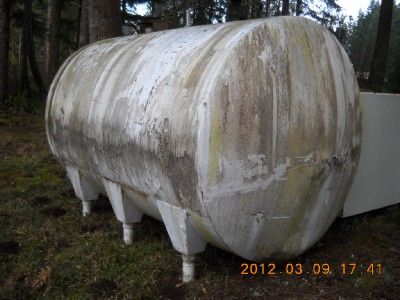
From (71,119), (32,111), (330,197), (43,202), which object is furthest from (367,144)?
(32,111)

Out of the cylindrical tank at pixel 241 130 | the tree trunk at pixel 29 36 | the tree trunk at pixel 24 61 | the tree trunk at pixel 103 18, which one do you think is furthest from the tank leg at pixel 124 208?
the tree trunk at pixel 29 36

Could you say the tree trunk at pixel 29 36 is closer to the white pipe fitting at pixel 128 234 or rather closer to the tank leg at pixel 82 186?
the tank leg at pixel 82 186

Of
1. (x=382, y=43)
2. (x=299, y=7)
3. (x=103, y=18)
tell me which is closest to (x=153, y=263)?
(x=103, y=18)

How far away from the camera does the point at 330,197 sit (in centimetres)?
368

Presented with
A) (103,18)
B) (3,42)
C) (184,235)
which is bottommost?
(184,235)

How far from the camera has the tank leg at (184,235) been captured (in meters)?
3.33

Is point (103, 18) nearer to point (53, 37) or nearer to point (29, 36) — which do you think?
point (53, 37)

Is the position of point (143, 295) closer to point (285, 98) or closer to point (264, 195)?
point (264, 195)

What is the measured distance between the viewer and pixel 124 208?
4184mm

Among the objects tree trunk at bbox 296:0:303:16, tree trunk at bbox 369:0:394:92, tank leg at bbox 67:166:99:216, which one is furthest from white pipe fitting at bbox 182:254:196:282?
tree trunk at bbox 296:0:303:16

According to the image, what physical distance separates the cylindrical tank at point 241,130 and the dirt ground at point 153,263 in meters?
0.31

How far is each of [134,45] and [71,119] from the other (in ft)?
3.46
